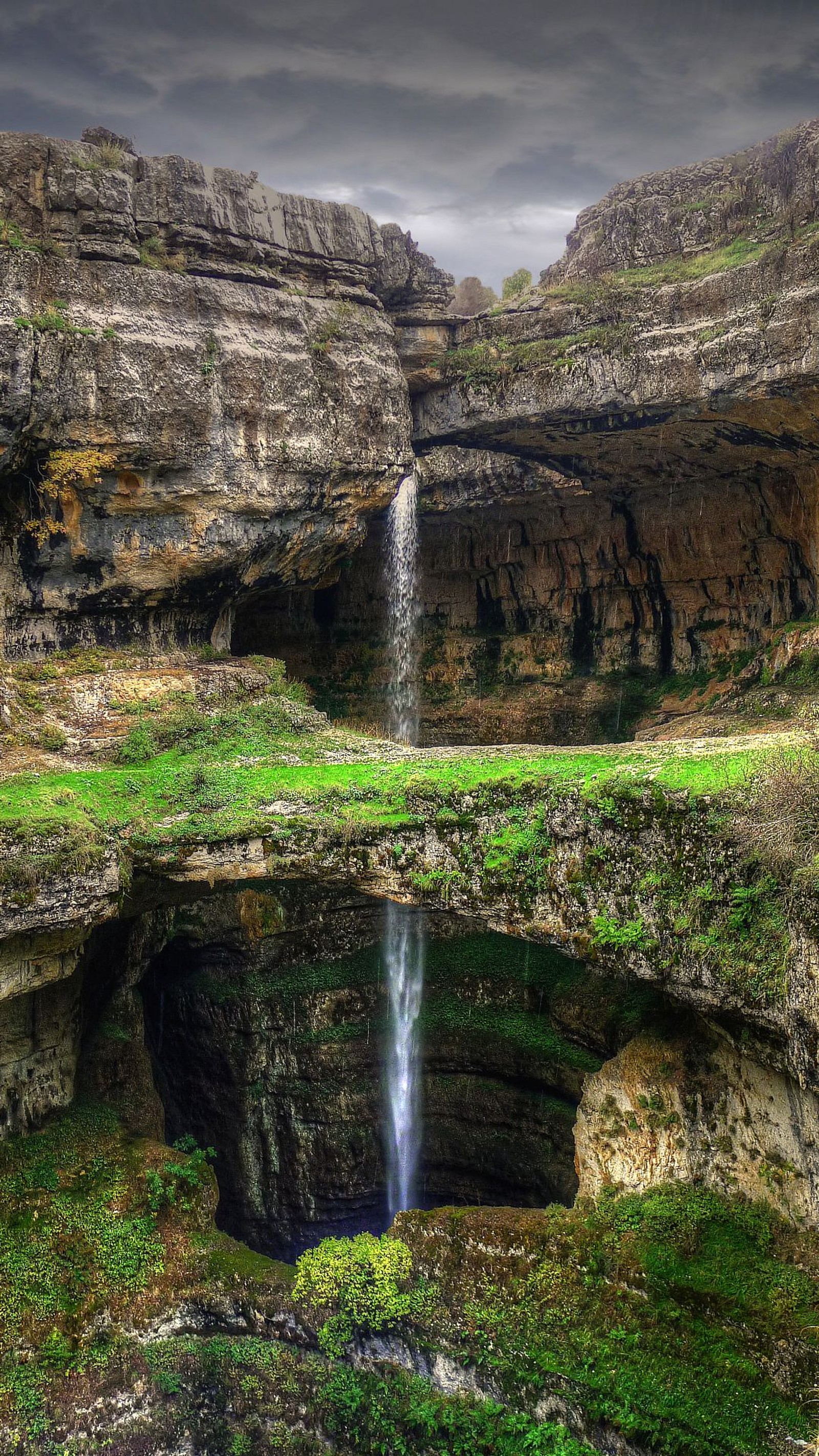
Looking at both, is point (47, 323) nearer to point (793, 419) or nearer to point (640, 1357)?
point (793, 419)

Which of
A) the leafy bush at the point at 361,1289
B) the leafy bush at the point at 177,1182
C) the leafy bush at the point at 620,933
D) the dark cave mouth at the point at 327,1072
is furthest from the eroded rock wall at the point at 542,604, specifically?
the leafy bush at the point at 361,1289

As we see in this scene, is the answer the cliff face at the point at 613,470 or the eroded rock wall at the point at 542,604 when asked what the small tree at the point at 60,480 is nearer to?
the eroded rock wall at the point at 542,604

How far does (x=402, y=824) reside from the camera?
42.8 ft

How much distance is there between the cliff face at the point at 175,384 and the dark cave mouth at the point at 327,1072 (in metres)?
6.22

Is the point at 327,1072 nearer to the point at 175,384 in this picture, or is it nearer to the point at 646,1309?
the point at 646,1309

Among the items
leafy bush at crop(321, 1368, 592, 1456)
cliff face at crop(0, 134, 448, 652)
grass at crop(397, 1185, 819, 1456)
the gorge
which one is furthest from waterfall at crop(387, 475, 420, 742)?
leafy bush at crop(321, 1368, 592, 1456)

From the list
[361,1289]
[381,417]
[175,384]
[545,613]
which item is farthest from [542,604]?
[361,1289]

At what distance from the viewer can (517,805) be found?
12641mm

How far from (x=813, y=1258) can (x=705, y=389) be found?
1305 centimetres

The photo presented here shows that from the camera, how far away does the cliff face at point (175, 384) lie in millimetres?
15086

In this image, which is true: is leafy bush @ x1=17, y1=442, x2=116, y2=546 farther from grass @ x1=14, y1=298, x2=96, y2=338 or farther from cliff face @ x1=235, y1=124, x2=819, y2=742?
cliff face @ x1=235, y1=124, x2=819, y2=742

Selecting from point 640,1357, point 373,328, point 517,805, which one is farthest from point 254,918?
point 373,328

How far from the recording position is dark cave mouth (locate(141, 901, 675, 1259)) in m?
16.9

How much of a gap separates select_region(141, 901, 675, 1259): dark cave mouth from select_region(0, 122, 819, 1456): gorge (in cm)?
8
